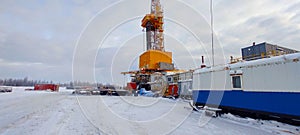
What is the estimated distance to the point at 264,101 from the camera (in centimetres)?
642

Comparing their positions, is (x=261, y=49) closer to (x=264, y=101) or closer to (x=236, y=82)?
(x=236, y=82)

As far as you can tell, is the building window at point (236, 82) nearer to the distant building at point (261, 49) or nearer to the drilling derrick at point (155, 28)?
the distant building at point (261, 49)

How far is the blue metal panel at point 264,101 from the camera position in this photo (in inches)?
218

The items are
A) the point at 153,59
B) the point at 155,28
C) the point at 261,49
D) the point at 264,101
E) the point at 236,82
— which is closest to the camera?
the point at 264,101

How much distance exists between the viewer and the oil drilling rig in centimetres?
2961

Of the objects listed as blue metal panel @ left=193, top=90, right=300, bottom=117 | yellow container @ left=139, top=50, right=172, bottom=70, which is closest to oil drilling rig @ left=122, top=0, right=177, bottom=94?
yellow container @ left=139, top=50, right=172, bottom=70

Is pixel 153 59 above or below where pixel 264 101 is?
above

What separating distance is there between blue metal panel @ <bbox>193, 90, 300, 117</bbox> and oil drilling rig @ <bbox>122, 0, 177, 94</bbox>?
16168 millimetres

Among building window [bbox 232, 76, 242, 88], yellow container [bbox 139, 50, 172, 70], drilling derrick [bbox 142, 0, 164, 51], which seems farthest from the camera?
drilling derrick [bbox 142, 0, 164, 51]

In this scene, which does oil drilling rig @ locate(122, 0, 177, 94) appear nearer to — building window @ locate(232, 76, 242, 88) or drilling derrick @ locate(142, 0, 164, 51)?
drilling derrick @ locate(142, 0, 164, 51)

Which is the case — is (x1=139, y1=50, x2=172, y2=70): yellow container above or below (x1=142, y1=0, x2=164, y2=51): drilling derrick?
below

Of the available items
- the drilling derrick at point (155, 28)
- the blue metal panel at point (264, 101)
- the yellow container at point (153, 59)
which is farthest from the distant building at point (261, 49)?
the drilling derrick at point (155, 28)

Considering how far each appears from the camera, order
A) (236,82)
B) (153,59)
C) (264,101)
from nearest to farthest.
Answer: (264,101) → (236,82) → (153,59)

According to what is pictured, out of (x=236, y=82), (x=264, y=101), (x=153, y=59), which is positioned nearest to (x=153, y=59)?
(x=153, y=59)
